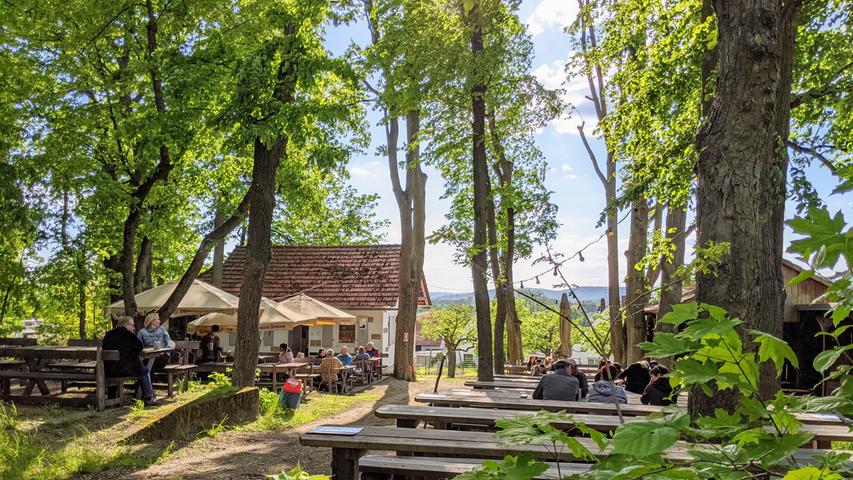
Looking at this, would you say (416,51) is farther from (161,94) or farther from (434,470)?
(434,470)

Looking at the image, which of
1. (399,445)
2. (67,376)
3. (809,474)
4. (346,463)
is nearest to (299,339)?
(67,376)

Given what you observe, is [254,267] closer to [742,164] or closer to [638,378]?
[638,378]

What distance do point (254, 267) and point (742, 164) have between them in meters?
10.4

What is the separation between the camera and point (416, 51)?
12227mm

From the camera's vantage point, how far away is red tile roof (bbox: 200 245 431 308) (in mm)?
28062

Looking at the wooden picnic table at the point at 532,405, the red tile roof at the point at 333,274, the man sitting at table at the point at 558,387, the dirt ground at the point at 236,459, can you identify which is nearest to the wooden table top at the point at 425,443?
the wooden picnic table at the point at 532,405

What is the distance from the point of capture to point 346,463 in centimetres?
504

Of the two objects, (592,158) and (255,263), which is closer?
(255,263)

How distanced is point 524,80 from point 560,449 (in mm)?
9881

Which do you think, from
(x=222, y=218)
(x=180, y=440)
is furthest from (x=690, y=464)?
(x=222, y=218)

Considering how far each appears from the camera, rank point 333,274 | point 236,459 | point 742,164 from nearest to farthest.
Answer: point 742,164 < point 236,459 < point 333,274

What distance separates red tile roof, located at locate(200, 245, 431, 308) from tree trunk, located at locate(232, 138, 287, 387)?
14.5 m

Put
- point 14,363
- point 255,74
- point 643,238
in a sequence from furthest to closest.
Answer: point 643,238 < point 14,363 < point 255,74

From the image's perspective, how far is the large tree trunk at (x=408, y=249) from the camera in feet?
77.7
